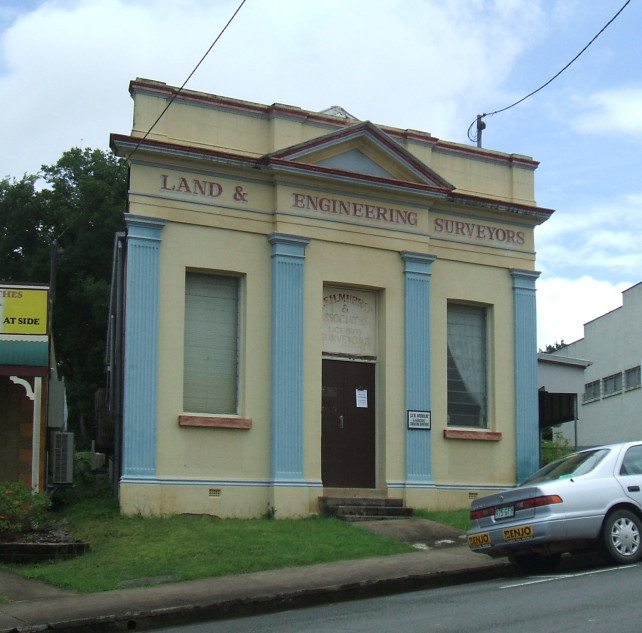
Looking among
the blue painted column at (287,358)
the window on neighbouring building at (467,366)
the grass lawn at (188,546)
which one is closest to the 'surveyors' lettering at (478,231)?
the window on neighbouring building at (467,366)

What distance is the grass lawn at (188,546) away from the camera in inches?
502

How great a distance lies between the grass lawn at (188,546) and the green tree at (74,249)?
19201 mm

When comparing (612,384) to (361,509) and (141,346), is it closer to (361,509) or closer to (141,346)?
(361,509)

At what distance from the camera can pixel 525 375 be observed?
19656 millimetres

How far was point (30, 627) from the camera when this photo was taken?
32.2 feet

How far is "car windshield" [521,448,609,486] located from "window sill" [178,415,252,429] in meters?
5.18

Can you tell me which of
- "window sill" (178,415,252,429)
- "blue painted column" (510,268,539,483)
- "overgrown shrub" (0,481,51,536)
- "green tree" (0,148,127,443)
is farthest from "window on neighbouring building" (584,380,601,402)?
"overgrown shrub" (0,481,51,536)

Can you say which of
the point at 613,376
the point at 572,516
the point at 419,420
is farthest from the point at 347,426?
the point at 613,376

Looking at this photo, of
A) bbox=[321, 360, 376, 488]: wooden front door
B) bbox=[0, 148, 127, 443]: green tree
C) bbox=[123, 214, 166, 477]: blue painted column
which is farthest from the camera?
bbox=[0, 148, 127, 443]: green tree

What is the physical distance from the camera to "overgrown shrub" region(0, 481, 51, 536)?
14.1 m

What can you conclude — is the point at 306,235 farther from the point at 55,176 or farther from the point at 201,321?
the point at 55,176

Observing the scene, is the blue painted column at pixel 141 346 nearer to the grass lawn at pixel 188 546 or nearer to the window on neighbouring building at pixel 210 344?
the window on neighbouring building at pixel 210 344

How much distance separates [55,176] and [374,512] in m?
24.7

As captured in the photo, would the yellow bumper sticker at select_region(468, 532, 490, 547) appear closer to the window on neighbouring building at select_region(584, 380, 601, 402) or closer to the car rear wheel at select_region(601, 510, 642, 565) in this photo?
the car rear wheel at select_region(601, 510, 642, 565)
